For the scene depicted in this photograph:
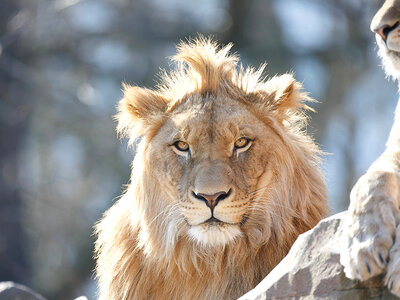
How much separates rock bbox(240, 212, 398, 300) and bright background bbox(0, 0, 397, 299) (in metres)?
8.21

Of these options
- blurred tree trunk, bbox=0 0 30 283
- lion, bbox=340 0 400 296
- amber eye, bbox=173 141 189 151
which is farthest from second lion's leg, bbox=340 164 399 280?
blurred tree trunk, bbox=0 0 30 283

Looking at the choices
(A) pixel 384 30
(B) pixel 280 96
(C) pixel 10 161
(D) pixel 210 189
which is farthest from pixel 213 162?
(C) pixel 10 161

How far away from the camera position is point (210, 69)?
365 cm

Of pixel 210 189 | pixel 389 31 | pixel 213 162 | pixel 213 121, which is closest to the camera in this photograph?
pixel 389 31

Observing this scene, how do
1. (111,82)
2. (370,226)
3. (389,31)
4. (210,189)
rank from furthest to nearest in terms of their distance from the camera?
(111,82), (210,189), (389,31), (370,226)

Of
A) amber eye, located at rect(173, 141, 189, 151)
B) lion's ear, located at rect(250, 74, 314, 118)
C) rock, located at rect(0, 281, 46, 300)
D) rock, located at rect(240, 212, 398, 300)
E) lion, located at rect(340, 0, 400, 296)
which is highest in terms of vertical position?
lion's ear, located at rect(250, 74, 314, 118)

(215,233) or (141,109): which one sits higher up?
(141,109)

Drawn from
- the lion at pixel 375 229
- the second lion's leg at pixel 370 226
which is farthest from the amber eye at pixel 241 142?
the second lion's leg at pixel 370 226

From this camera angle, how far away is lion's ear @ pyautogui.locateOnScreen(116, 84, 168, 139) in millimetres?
3705

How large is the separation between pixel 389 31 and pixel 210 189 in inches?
38.6

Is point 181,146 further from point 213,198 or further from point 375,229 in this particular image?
point 375,229

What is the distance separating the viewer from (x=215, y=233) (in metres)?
3.25

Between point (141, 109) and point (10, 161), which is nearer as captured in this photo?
point (141, 109)

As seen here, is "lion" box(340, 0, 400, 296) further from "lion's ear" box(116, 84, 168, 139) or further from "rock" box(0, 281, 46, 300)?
"rock" box(0, 281, 46, 300)
